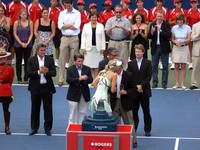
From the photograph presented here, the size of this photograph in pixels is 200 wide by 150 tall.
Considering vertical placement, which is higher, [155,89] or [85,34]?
[85,34]

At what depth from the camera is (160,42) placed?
20109 mm

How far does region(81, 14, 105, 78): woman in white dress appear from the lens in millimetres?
19984

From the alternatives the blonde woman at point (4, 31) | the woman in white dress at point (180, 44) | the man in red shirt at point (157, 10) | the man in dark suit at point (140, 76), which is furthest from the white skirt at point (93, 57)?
the man in dark suit at point (140, 76)

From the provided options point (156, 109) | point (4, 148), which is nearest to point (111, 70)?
point (4, 148)

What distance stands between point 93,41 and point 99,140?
28.8 ft

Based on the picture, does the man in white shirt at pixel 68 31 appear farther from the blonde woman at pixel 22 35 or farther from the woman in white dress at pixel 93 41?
the blonde woman at pixel 22 35

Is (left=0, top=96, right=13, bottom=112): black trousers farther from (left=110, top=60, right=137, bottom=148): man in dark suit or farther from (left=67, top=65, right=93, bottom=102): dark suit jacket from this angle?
(left=110, top=60, right=137, bottom=148): man in dark suit

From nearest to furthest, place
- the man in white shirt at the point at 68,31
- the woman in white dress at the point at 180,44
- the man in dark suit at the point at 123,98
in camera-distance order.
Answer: the man in dark suit at the point at 123,98, the woman in white dress at the point at 180,44, the man in white shirt at the point at 68,31

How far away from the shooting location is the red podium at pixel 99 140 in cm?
1155

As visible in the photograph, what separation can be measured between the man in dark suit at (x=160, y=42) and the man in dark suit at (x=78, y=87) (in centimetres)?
531

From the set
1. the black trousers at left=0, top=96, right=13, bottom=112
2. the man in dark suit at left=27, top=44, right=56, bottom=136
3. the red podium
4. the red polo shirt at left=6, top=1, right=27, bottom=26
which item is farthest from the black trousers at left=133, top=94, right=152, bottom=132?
the red polo shirt at left=6, top=1, right=27, bottom=26

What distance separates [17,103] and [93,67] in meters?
2.82

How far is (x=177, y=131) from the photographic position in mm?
15930

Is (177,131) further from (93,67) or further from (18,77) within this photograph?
(18,77)
